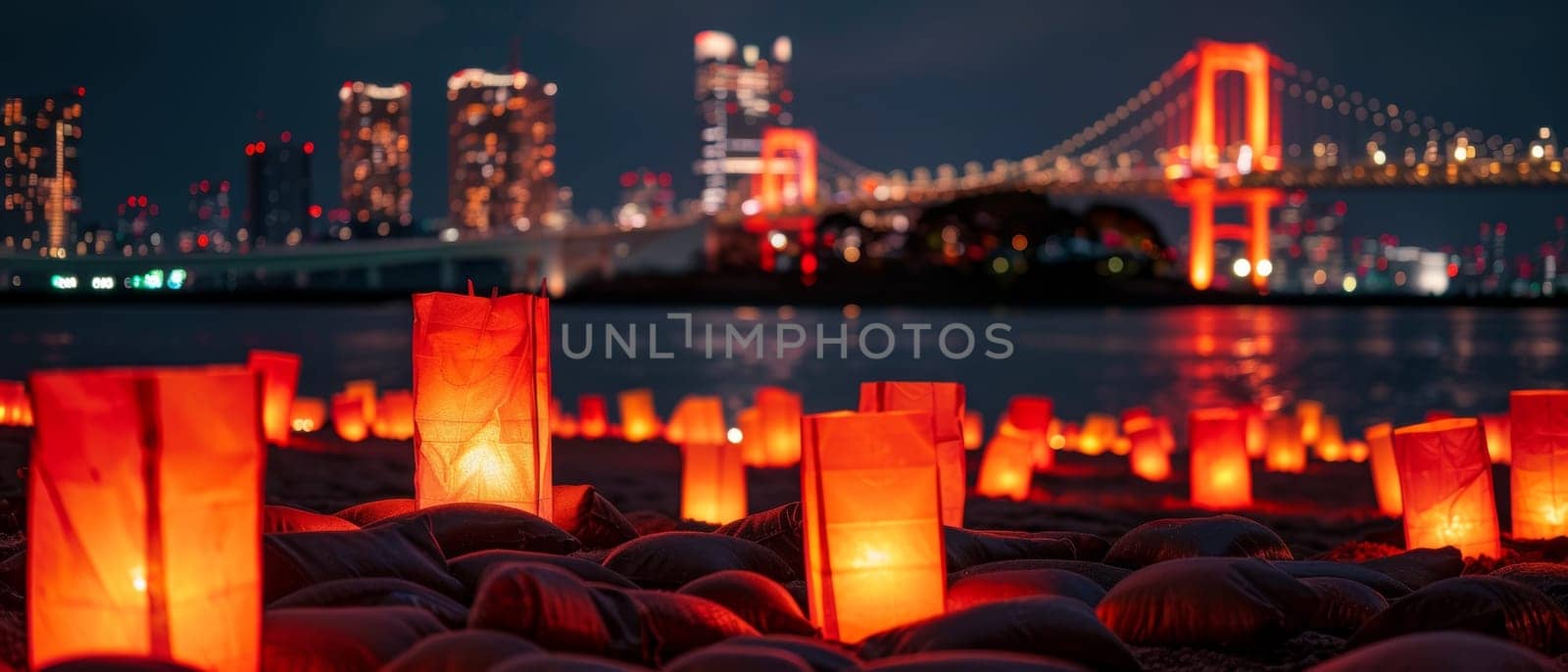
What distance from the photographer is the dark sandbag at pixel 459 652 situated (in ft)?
6.68

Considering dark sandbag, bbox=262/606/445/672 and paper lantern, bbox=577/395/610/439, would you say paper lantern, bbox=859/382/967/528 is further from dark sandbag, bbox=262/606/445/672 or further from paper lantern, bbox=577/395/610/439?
paper lantern, bbox=577/395/610/439

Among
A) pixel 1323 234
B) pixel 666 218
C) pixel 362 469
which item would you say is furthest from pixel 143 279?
pixel 1323 234

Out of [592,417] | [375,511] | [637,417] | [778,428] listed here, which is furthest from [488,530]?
[592,417]

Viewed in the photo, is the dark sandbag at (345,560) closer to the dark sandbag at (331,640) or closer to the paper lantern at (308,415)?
the dark sandbag at (331,640)

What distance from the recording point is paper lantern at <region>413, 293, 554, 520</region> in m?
3.48

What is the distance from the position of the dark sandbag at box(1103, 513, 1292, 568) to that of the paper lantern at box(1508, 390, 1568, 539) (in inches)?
45.3

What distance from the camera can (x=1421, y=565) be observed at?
3.54 metres

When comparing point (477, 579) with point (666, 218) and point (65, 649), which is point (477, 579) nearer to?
point (65, 649)

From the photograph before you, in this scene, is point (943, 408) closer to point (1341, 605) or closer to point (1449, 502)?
point (1449, 502)

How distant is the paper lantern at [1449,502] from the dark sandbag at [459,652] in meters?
2.66

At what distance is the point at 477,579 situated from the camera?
2781 millimetres

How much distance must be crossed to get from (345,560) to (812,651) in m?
0.87

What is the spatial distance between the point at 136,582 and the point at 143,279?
5249 cm

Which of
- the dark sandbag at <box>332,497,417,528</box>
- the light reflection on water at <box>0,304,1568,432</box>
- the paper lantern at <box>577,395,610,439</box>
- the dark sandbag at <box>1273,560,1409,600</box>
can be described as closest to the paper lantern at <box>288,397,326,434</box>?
the paper lantern at <box>577,395,610,439</box>
